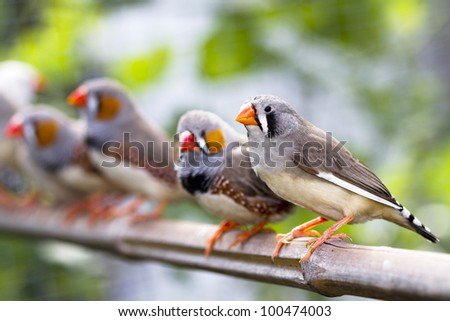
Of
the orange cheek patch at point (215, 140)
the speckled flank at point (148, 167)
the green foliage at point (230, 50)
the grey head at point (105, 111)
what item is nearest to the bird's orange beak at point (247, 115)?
the orange cheek patch at point (215, 140)

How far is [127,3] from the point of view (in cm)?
237

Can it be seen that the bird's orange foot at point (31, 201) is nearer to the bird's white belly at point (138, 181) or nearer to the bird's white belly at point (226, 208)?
the bird's white belly at point (138, 181)

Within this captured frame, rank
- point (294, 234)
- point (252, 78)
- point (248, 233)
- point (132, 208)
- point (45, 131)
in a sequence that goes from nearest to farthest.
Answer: point (294, 234), point (248, 233), point (132, 208), point (45, 131), point (252, 78)

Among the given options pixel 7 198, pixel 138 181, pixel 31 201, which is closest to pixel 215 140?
pixel 138 181

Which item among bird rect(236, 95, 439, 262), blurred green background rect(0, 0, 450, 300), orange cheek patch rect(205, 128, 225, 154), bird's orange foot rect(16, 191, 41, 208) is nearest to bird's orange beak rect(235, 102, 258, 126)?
bird rect(236, 95, 439, 262)

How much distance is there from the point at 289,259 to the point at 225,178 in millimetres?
198

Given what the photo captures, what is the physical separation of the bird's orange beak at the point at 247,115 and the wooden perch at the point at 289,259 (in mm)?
203

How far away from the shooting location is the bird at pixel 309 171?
1.06 metres

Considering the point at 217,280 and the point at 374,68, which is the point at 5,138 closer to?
the point at 217,280

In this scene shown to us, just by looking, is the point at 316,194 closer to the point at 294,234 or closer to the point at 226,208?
the point at 294,234

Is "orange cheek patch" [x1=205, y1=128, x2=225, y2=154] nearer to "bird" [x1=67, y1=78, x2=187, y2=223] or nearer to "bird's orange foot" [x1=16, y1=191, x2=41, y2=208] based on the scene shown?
"bird" [x1=67, y1=78, x2=187, y2=223]

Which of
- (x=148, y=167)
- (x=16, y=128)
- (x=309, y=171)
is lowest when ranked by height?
(x=309, y=171)

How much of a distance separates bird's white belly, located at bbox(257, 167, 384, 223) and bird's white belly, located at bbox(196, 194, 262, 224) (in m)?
0.16

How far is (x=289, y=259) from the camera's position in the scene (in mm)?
1093
